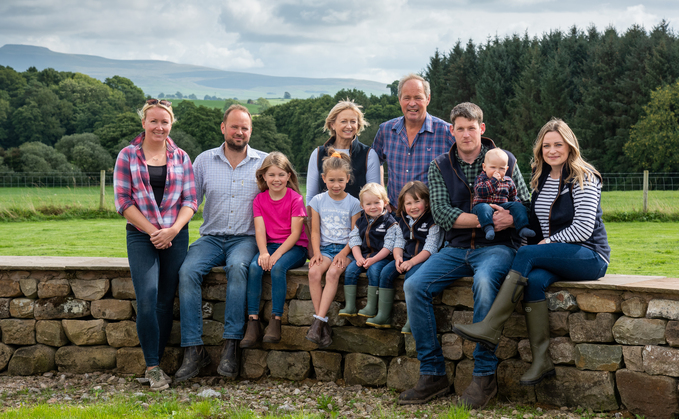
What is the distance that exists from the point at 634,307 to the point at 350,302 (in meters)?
1.90

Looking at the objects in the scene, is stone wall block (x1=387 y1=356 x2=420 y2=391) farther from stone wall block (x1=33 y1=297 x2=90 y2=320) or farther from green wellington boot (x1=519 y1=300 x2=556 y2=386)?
stone wall block (x1=33 y1=297 x2=90 y2=320)

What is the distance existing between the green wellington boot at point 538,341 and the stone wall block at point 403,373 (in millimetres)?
795

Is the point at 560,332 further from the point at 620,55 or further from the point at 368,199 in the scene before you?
the point at 620,55

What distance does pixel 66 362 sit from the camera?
4871 millimetres

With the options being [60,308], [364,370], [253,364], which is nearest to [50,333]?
[60,308]

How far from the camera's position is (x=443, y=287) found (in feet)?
13.4

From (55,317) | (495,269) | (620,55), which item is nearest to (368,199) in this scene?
(495,269)

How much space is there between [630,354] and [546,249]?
0.84 meters

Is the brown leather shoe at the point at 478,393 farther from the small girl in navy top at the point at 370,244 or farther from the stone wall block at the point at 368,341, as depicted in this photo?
the small girl in navy top at the point at 370,244

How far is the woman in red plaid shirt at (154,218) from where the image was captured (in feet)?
14.4

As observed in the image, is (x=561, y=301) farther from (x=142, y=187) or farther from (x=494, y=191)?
(x=142, y=187)

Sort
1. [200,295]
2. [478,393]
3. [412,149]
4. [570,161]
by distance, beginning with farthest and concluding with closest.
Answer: [412,149] < [200,295] < [570,161] < [478,393]

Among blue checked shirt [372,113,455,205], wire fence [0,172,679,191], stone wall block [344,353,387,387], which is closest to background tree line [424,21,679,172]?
wire fence [0,172,679,191]

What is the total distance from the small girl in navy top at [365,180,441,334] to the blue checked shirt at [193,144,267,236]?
1260 millimetres
